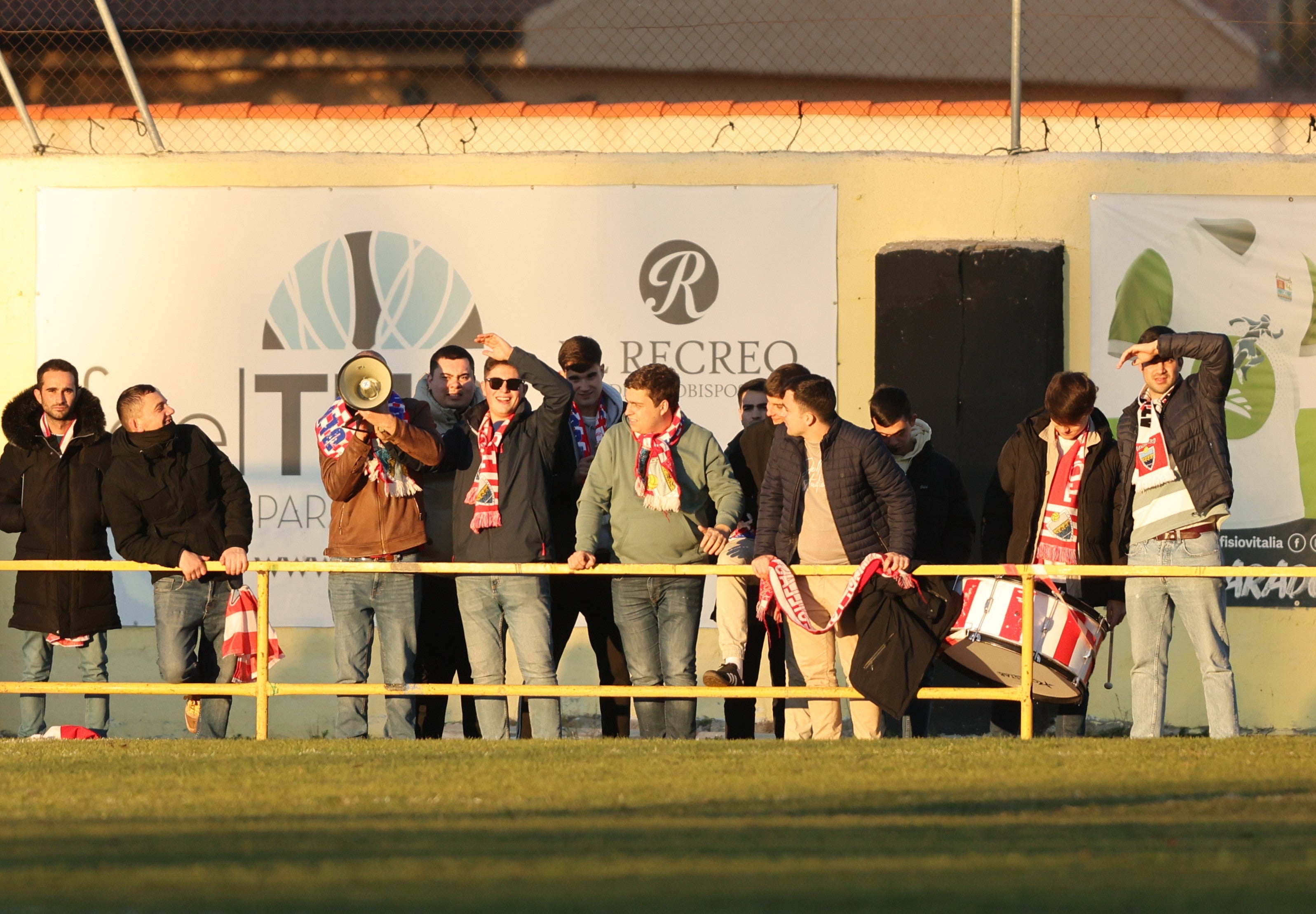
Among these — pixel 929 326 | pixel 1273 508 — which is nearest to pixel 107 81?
pixel 929 326

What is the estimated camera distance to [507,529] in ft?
22.9

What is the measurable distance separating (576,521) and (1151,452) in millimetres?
2417


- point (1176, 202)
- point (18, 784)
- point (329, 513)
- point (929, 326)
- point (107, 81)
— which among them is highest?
point (107, 81)

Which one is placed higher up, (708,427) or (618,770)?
(708,427)

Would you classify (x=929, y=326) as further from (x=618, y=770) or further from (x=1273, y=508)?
(x=618, y=770)

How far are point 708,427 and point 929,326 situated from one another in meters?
1.34

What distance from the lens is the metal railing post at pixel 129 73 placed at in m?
9.19

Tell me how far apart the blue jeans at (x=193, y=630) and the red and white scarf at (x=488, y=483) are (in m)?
1.19

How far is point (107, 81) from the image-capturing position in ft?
32.8

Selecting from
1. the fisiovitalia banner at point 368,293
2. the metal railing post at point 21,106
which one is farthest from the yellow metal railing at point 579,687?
the metal railing post at point 21,106

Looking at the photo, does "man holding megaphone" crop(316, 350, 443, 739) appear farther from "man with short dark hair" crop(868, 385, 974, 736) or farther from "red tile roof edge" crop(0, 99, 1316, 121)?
"red tile roof edge" crop(0, 99, 1316, 121)

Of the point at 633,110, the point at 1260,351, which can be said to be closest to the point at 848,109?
the point at 633,110

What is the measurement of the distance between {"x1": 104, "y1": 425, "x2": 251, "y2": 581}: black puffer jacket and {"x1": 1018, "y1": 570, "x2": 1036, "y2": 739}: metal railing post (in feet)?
10.9

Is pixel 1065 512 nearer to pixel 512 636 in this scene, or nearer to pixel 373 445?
pixel 512 636
